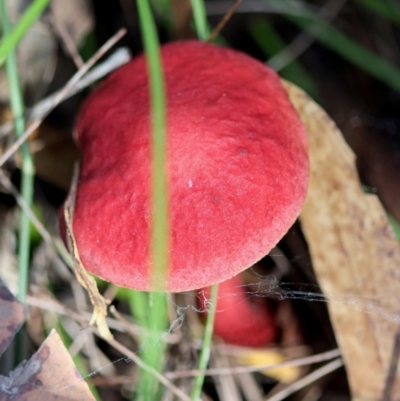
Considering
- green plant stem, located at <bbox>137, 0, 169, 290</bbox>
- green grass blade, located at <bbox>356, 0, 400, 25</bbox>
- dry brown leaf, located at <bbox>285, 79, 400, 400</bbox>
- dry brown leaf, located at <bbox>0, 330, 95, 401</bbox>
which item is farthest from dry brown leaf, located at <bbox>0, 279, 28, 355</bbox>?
Answer: green grass blade, located at <bbox>356, 0, 400, 25</bbox>

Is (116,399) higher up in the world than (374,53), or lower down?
lower down

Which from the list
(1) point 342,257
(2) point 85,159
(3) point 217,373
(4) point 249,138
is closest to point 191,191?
(4) point 249,138

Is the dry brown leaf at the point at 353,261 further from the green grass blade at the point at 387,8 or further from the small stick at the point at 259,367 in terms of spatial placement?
Result: the green grass blade at the point at 387,8

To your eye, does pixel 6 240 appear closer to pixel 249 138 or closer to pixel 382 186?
pixel 249 138

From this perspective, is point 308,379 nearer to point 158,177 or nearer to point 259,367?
point 259,367

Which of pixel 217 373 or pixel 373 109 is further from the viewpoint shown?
pixel 373 109

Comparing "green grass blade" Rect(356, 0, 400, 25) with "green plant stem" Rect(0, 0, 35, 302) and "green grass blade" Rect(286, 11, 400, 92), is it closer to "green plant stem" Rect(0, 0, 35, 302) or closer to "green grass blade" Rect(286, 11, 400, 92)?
"green grass blade" Rect(286, 11, 400, 92)
